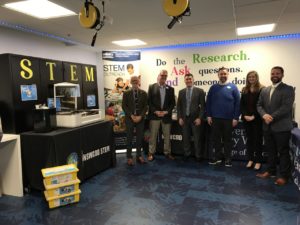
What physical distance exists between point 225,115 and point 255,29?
168 cm

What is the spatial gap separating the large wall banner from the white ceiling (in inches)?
14.7

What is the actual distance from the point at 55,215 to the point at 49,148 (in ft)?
2.51

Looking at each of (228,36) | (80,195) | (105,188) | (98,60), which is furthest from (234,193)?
(98,60)

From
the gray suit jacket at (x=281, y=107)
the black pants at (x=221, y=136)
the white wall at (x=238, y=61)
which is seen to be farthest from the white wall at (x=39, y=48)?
the gray suit jacket at (x=281, y=107)

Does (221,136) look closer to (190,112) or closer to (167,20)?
(190,112)

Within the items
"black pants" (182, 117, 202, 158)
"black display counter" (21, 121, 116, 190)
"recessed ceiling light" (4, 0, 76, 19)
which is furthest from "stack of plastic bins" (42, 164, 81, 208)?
"black pants" (182, 117, 202, 158)

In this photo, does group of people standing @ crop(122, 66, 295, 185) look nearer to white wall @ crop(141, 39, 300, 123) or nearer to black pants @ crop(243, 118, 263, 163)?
black pants @ crop(243, 118, 263, 163)

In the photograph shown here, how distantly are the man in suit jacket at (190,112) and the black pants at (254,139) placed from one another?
0.76 meters

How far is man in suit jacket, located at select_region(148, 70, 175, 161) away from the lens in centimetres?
413

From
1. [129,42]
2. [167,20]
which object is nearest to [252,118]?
[167,20]

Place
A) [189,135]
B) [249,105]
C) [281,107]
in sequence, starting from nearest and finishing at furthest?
1. [281,107]
2. [249,105]
3. [189,135]

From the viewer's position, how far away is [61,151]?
297cm

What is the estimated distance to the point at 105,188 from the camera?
3.14m

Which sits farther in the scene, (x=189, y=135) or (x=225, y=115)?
(x=189, y=135)
